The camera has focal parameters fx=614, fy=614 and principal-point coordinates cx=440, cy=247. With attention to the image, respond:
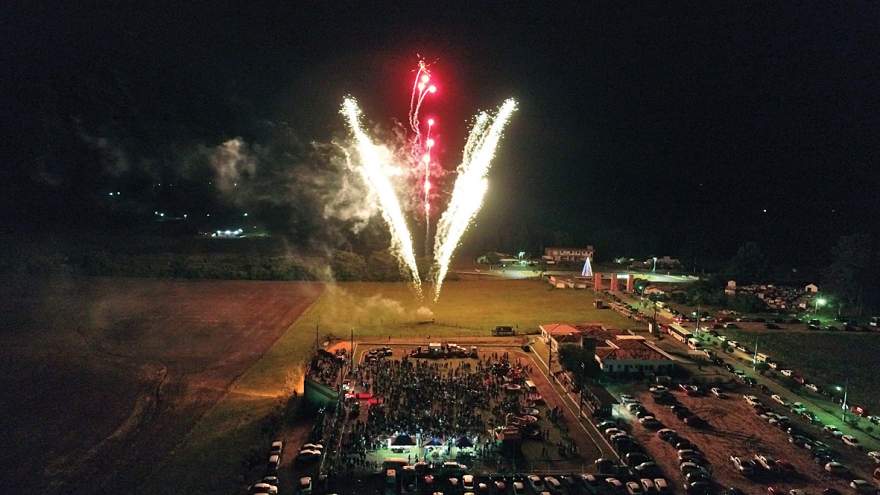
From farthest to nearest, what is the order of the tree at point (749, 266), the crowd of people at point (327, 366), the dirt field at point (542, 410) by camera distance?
the tree at point (749, 266) → the crowd of people at point (327, 366) → the dirt field at point (542, 410)

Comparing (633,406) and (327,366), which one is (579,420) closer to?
(633,406)

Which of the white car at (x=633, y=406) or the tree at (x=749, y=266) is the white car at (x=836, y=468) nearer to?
the white car at (x=633, y=406)

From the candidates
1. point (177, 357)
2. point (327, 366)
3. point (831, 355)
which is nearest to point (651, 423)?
point (327, 366)

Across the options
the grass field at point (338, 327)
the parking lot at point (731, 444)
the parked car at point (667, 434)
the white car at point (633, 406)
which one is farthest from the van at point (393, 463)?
the white car at point (633, 406)

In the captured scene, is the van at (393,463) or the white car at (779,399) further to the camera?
the white car at (779,399)

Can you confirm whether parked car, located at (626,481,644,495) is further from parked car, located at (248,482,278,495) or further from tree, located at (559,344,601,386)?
parked car, located at (248,482,278,495)

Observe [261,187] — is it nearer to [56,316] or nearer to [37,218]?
[37,218]

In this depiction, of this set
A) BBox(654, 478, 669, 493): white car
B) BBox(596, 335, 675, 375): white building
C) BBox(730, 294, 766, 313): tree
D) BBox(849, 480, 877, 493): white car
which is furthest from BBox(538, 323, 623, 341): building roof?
BBox(730, 294, 766, 313): tree
